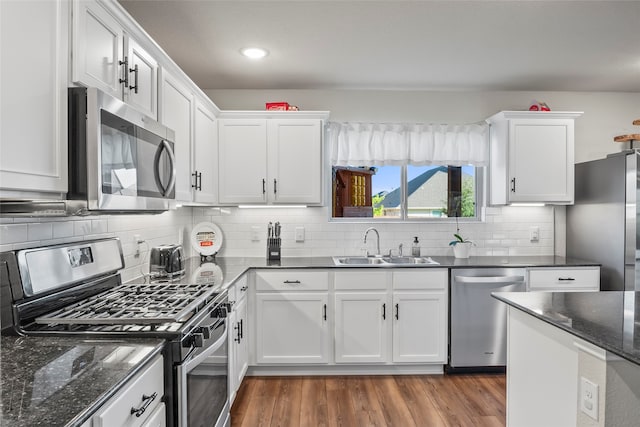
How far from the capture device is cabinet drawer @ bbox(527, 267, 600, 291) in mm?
3135

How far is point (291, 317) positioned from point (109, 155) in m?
2.02

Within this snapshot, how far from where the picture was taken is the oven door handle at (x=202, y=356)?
1435 millimetres

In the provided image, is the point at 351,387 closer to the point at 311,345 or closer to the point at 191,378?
the point at 311,345

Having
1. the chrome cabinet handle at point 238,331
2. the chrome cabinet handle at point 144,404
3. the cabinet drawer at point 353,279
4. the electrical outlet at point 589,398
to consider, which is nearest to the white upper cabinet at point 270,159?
the cabinet drawer at point 353,279

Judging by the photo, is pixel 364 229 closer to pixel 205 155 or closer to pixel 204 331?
pixel 205 155

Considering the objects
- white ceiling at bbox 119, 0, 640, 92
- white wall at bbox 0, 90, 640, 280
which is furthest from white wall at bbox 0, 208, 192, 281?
white ceiling at bbox 119, 0, 640, 92

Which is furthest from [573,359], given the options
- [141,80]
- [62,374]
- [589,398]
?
[141,80]

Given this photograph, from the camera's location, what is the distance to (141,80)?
192cm

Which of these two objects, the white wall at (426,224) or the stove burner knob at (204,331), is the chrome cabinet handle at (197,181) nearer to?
the white wall at (426,224)

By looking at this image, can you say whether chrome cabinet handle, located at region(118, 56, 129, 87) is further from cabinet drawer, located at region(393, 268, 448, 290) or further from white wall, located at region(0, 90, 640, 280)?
cabinet drawer, located at region(393, 268, 448, 290)

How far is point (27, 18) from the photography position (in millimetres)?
1149

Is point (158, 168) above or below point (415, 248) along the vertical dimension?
above

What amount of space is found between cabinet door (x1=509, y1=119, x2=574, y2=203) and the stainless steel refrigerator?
246 mm

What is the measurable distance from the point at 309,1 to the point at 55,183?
1598 millimetres
